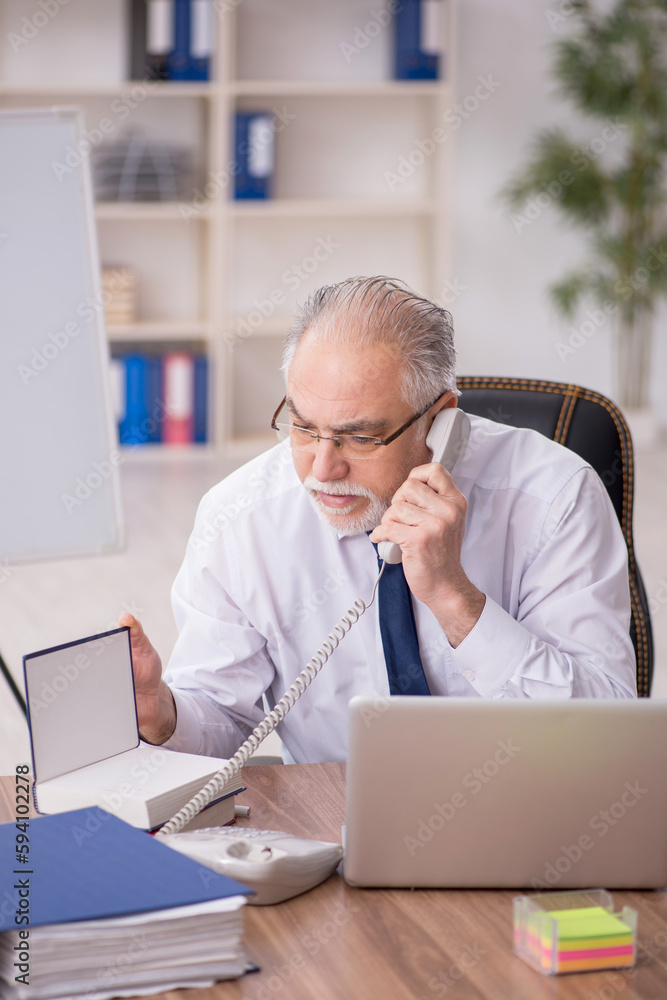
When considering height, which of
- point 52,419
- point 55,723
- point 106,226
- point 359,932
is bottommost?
point 359,932

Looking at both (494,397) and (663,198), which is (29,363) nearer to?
(494,397)

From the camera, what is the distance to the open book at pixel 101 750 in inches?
43.7

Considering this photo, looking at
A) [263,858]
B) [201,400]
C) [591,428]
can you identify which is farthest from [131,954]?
[201,400]

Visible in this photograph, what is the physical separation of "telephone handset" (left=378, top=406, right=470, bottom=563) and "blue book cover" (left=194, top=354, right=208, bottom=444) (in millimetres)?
4046

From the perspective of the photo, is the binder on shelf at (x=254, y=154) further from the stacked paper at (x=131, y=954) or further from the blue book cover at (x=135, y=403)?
the stacked paper at (x=131, y=954)

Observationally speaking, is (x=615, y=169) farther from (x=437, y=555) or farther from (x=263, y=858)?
(x=263, y=858)

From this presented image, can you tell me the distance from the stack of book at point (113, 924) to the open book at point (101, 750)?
0.45 ft

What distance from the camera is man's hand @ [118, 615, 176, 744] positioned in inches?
50.3

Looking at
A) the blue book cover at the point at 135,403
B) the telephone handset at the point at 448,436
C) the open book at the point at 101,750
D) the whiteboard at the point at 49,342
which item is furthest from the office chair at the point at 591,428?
the blue book cover at the point at 135,403

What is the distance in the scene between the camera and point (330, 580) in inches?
63.3

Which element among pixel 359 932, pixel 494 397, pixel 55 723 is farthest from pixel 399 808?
pixel 494 397

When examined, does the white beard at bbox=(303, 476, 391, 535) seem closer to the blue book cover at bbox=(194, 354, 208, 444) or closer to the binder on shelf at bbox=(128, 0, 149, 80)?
the blue book cover at bbox=(194, 354, 208, 444)

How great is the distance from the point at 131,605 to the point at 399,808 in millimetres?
2924

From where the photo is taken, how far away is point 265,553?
63.4 inches
